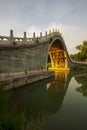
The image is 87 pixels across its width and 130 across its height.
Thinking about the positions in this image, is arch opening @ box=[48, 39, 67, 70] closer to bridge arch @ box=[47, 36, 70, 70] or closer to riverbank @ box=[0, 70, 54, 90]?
bridge arch @ box=[47, 36, 70, 70]

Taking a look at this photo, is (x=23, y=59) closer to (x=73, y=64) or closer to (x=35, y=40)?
(x=35, y=40)

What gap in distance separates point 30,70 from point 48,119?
16.1m

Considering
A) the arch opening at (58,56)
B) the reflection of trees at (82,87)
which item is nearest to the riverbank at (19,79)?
the reflection of trees at (82,87)

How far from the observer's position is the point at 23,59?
22828 millimetres

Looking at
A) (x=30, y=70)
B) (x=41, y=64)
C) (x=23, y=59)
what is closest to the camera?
(x=23, y=59)

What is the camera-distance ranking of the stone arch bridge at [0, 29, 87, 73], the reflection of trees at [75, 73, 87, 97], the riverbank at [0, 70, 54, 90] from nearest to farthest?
the riverbank at [0, 70, 54, 90]
the reflection of trees at [75, 73, 87, 97]
the stone arch bridge at [0, 29, 87, 73]

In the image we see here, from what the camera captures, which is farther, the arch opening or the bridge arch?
the arch opening

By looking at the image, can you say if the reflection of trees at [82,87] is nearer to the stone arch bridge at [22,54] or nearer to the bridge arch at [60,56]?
the stone arch bridge at [22,54]

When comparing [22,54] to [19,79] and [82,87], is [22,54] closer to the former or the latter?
[19,79]

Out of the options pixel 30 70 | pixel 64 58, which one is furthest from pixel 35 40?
pixel 64 58

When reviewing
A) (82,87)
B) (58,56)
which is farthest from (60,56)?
(82,87)

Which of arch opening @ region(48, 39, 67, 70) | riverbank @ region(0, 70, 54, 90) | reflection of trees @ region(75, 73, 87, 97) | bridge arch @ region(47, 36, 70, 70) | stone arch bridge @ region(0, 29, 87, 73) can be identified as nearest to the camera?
riverbank @ region(0, 70, 54, 90)

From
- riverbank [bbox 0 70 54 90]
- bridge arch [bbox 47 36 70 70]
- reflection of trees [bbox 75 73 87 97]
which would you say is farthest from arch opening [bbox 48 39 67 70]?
reflection of trees [bbox 75 73 87 97]

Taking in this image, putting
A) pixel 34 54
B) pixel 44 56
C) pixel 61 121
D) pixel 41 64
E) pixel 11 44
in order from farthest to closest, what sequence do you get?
1. pixel 44 56
2. pixel 41 64
3. pixel 34 54
4. pixel 11 44
5. pixel 61 121
